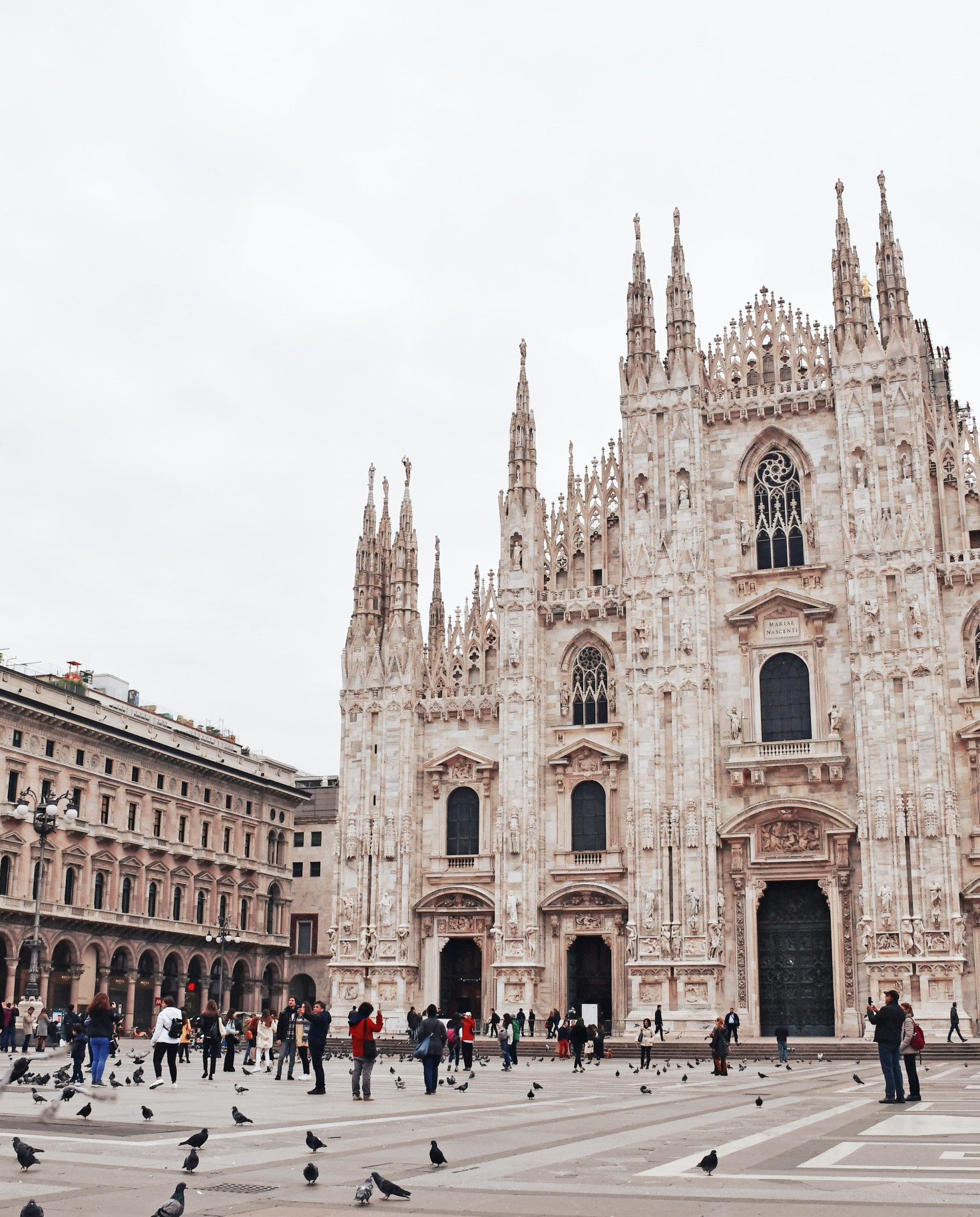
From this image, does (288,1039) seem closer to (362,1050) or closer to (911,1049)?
(362,1050)

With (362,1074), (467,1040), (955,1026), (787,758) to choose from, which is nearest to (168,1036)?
(362,1074)

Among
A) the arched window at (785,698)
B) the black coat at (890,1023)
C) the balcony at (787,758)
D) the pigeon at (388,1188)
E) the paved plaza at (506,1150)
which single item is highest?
the arched window at (785,698)

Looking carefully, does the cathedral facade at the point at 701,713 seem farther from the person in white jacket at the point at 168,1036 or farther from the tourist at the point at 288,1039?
the person in white jacket at the point at 168,1036

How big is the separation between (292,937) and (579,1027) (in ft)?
147

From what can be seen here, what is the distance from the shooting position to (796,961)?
38094 mm

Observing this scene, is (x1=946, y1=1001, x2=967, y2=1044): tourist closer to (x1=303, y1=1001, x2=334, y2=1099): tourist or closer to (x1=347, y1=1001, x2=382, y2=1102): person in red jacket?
(x1=303, y1=1001, x2=334, y2=1099): tourist

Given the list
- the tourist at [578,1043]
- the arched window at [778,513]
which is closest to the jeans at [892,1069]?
the tourist at [578,1043]

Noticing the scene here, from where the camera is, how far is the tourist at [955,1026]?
33.3m

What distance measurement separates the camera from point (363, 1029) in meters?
17.1

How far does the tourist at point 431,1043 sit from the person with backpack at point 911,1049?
6.10 meters

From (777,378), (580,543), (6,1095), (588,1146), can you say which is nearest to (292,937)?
(580,543)

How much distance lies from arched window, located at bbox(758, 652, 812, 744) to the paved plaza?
64.6 feet

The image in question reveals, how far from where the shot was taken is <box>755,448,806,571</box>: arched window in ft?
135

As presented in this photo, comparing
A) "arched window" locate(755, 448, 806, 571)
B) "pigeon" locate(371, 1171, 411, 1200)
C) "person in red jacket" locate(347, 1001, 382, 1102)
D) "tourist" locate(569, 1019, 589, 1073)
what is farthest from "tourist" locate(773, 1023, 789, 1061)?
"pigeon" locate(371, 1171, 411, 1200)
